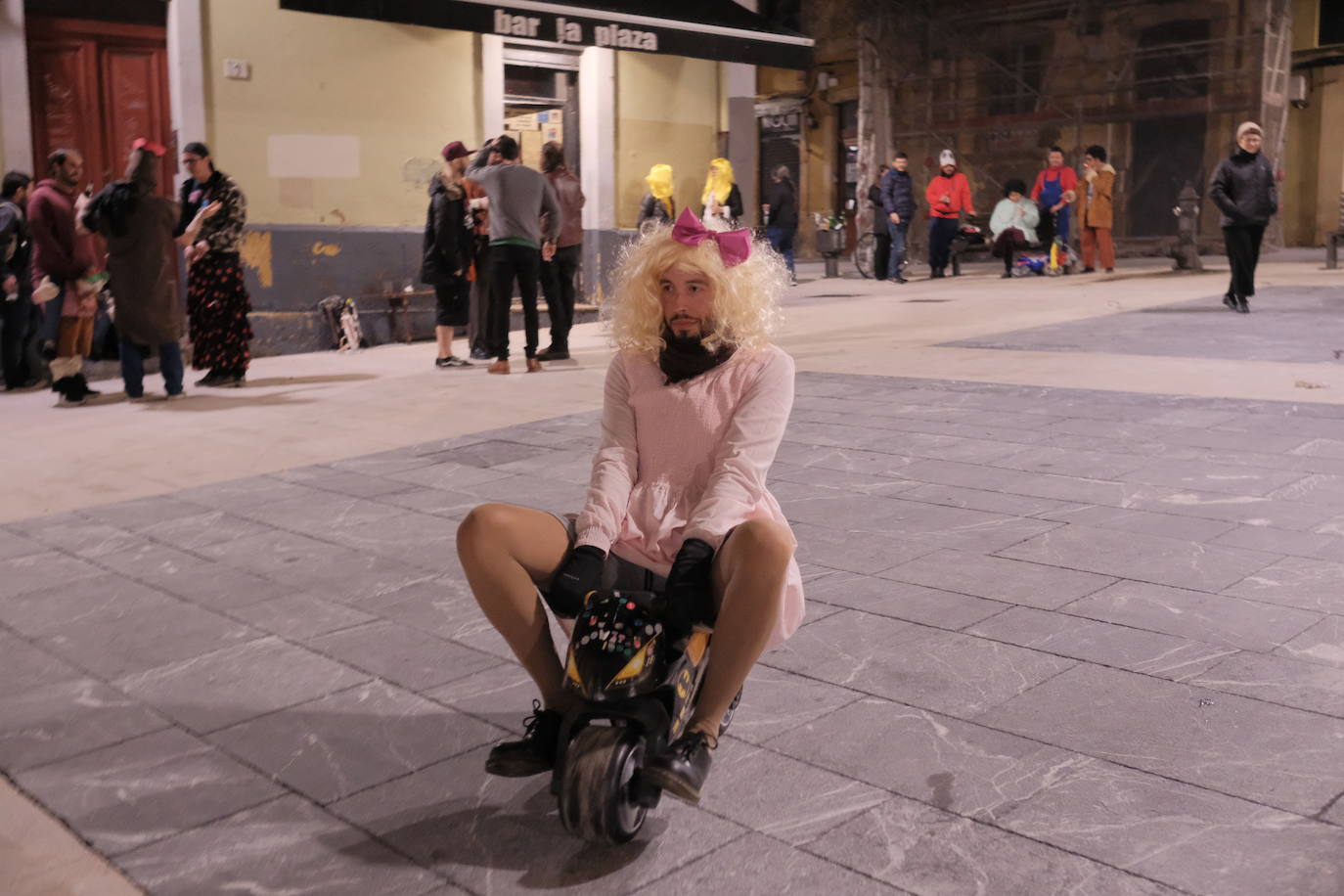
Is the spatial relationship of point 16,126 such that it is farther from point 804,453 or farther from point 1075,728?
point 1075,728

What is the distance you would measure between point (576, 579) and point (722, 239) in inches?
33.6

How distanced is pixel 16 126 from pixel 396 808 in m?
9.97

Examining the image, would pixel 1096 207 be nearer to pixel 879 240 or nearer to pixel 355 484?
pixel 879 240

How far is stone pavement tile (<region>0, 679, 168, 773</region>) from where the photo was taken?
10.7 ft

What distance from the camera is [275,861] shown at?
2.67 m

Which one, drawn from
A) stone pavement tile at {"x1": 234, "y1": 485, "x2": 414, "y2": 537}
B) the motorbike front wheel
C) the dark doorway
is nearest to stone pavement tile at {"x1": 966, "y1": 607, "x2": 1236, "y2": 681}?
the motorbike front wheel

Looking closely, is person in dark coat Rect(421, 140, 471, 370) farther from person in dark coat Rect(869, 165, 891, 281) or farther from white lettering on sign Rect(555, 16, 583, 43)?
person in dark coat Rect(869, 165, 891, 281)

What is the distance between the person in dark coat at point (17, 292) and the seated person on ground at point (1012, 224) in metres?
13.9

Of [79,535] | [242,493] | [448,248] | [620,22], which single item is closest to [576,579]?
[79,535]

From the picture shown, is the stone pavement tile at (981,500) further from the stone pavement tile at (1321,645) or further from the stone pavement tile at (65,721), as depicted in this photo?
the stone pavement tile at (65,721)

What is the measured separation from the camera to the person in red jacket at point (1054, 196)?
19484 mm

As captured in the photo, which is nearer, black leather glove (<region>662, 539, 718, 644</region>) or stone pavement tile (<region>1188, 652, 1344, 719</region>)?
black leather glove (<region>662, 539, 718, 644</region>)

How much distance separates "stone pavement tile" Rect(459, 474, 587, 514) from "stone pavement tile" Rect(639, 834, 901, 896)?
313cm

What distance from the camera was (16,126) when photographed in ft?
36.1
